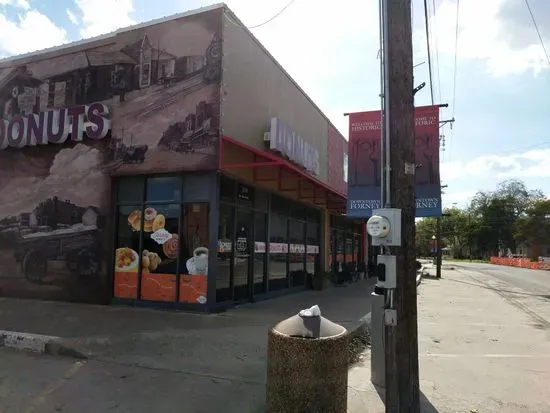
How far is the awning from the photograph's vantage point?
11102mm

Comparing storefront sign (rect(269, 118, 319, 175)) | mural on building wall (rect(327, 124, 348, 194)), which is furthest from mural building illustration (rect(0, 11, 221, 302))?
mural on building wall (rect(327, 124, 348, 194))

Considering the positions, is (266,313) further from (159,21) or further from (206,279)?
(159,21)

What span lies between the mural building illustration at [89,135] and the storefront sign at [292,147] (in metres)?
2.90

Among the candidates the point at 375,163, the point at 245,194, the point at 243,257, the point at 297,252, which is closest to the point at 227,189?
the point at 245,194

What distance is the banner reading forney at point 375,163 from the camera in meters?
10.6

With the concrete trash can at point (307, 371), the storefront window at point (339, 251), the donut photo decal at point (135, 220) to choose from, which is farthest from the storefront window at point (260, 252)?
the concrete trash can at point (307, 371)

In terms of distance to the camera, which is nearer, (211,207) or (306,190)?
(211,207)

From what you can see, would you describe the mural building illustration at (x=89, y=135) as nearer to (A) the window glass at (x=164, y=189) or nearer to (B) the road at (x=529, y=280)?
(A) the window glass at (x=164, y=189)

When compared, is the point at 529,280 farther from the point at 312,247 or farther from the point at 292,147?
the point at 292,147

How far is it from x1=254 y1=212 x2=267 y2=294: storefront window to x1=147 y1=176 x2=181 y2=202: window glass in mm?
2899

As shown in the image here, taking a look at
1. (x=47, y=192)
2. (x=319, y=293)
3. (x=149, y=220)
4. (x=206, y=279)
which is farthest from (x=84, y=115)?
(x=319, y=293)

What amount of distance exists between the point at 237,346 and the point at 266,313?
12.0 feet

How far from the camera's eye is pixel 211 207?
11203 mm

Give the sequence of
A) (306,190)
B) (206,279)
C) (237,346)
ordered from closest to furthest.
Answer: (237,346) < (206,279) < (306,190)
